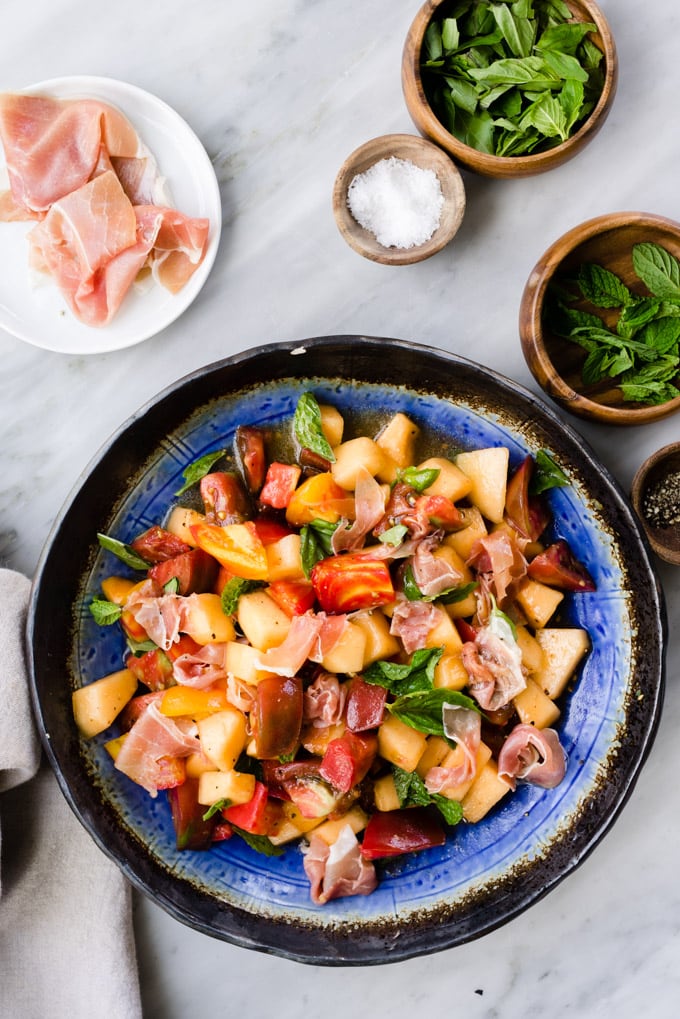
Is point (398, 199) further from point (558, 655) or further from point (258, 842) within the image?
point (258, 842)

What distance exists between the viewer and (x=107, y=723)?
1.88 m

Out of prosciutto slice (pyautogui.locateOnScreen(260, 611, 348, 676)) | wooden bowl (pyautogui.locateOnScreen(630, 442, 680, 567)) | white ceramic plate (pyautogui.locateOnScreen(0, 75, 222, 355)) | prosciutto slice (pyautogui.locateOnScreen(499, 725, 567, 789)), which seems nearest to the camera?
prosciutto slice (pyautogui.locateOnScreen(260, 611, 348, 676))

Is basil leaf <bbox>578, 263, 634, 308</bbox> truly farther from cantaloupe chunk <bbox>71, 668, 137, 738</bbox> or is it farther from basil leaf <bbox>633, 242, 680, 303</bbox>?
cantaloupe chunk <bbox>71, 668, 137, 738</bbox>

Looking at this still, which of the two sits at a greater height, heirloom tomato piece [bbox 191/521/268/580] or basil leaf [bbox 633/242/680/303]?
basil leaf [bbox 633/242/680/303]

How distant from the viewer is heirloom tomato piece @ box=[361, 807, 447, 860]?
1.81 metres

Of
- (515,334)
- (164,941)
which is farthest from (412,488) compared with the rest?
(164,941)

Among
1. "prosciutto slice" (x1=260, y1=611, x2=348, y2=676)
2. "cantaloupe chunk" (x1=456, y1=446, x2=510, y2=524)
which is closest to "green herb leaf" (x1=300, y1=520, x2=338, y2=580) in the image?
"prosciutto slice" (x1=260, y1=611, x2=348, y2=676)

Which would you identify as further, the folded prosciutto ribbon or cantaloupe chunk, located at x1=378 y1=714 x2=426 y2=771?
the folded prosciutto ribbon

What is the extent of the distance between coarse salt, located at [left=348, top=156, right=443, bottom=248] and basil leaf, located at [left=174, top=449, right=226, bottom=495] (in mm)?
643

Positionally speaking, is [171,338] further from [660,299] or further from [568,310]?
[660,299]

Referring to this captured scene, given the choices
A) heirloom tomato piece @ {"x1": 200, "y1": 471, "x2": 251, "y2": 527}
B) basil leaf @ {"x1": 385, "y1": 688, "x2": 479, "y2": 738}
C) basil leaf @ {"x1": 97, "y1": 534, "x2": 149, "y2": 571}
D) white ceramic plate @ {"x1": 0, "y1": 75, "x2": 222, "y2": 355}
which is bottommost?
basil leaf @ {"x1": 385, "y1": 688, "x2": 479, "y2": 738}

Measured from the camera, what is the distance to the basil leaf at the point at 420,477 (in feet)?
5.76

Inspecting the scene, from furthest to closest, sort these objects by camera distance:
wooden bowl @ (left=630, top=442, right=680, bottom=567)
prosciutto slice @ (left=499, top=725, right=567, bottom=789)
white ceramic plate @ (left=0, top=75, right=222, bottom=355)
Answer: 1. white ceramic plate @ (left=0, top=75, right=222, bottom=355)
2. wooden bowl @ (left=630, top=442, right=680, bottom=567)
3. prosciutto slice @ (left=499, top=725, right=567, bottom=789)

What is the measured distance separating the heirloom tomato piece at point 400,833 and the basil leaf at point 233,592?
0.59 meters
